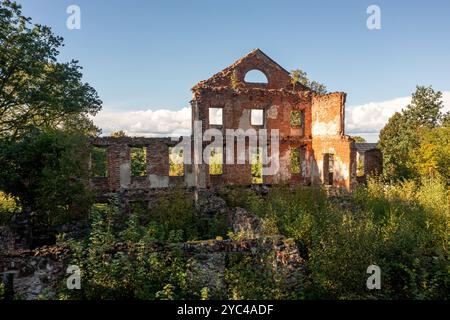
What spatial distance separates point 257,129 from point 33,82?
12321 mm

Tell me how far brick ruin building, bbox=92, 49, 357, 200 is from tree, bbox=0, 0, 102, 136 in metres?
2.67

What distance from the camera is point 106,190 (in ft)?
54.4

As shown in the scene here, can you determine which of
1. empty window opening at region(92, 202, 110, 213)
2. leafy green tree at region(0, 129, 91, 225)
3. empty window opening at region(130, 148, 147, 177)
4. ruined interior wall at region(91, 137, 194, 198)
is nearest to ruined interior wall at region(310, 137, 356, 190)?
ruined interior wall at region(91, 137, 194, 198)

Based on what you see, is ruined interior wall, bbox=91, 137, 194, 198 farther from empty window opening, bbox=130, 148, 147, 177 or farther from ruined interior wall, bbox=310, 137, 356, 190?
empty window opening, bbox=130, 148, 147, 177

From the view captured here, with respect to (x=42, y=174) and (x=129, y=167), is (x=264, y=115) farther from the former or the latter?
(x=42, y=174)

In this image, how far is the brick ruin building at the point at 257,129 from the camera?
1706 cm

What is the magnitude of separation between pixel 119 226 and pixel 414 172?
16.8m

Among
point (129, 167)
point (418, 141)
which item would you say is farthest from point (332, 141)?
point (129, 167)

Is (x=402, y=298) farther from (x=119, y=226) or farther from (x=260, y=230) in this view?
(x=119, y=226)

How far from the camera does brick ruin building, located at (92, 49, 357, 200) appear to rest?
17062 mm

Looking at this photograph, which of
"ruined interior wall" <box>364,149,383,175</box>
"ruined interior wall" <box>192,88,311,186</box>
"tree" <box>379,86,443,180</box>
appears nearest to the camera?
"ruined interior wall" <box>192,88,311,186</box>

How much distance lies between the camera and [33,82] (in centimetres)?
1526

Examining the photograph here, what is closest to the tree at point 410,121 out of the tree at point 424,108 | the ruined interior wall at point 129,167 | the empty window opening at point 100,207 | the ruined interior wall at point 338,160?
the tree at point 424,108
